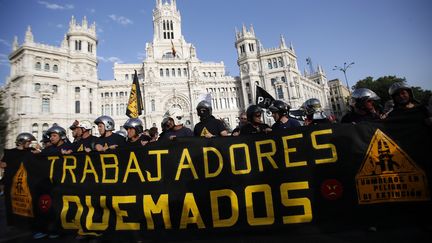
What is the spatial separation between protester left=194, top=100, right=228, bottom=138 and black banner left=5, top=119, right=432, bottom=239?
125 cm

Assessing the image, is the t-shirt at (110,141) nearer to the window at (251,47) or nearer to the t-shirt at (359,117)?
the t-shirt at (359,117)

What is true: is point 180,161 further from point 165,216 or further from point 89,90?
point 89,90

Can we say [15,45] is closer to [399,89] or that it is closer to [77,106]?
[77,106]

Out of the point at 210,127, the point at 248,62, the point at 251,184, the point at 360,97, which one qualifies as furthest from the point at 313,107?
the point at 248,62

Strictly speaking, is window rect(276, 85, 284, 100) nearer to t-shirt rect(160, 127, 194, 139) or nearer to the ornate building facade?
the ornate building facade

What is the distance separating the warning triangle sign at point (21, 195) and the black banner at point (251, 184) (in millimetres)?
586

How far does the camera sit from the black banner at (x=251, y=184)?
12.4 feet

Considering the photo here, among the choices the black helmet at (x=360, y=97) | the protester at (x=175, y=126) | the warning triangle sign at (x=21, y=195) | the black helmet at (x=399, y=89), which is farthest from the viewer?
the protester at (x=175, y=126)

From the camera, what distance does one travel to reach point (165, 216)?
427cm

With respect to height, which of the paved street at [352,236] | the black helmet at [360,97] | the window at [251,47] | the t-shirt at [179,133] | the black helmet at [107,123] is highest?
the window at [251,47]

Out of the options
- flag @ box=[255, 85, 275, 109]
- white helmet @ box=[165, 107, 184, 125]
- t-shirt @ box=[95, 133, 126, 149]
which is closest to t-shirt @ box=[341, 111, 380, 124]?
white helmet @ box=[165, 107, 184, 125]

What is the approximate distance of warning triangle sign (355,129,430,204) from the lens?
3.68 meters

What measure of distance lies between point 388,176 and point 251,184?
2.16m

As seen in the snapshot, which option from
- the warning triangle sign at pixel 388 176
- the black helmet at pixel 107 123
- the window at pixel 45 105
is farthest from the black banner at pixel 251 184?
the window at pixel 45 105
